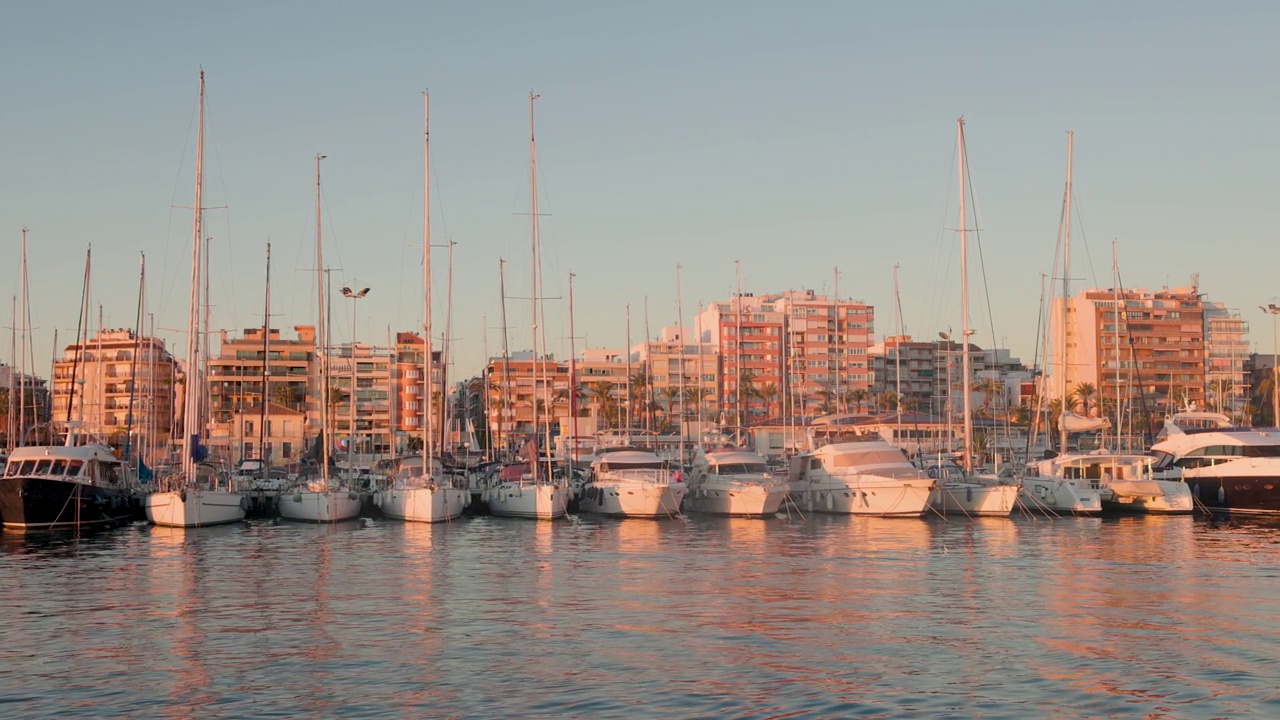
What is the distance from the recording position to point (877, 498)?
2414 inches

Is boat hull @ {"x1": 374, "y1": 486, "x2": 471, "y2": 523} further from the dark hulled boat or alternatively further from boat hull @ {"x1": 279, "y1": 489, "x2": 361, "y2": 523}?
the dark hulled boat

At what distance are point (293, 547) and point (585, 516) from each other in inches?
725

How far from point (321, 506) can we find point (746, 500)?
1961 cm

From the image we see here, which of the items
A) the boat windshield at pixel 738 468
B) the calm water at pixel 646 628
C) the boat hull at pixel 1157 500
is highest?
the boat windshield at pixel 738 468

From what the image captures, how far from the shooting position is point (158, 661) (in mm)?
25469

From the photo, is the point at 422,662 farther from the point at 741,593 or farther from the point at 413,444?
the point at 413,444

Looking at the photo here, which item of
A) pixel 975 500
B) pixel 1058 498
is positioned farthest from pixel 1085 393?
pixel 975 500

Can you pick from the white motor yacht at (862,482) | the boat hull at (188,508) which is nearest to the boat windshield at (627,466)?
the white motor yacht at (862,482)

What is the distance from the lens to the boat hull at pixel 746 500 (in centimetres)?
6312

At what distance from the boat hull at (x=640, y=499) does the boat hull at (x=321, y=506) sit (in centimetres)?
1167

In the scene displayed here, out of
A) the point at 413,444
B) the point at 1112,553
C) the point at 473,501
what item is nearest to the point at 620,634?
the point at 1112,553

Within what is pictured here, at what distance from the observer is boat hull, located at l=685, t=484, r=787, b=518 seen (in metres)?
63.1

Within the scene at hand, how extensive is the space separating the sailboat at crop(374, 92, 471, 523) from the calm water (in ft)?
33.2

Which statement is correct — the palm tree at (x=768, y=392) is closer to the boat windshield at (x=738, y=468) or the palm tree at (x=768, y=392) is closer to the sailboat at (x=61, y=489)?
the boat windshield at (x=738, y=468)
